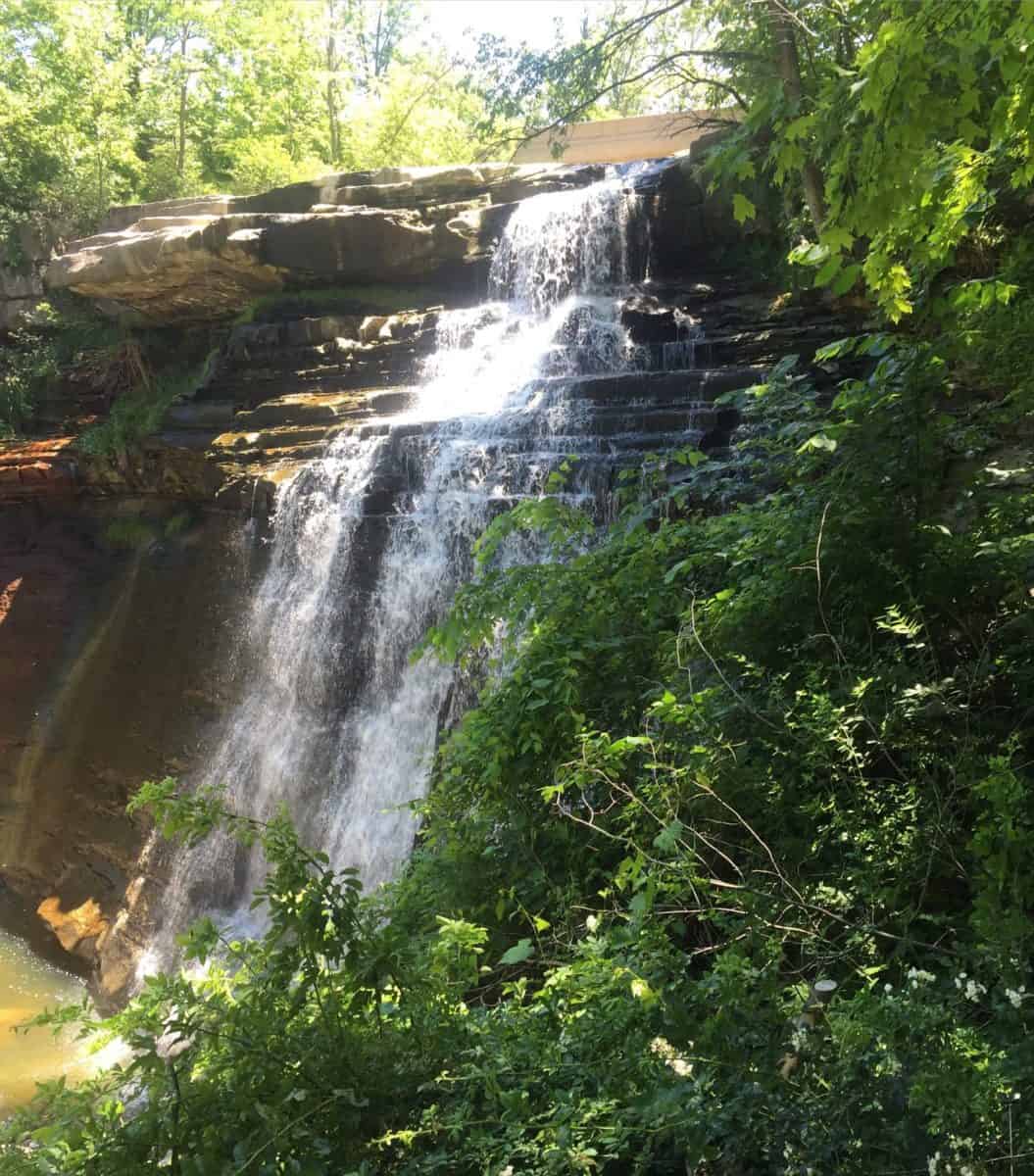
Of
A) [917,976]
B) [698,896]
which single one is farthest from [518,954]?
[917,976]

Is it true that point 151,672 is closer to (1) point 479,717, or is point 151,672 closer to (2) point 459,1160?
(1) point 479,717

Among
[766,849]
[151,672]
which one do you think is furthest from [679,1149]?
[151,672]

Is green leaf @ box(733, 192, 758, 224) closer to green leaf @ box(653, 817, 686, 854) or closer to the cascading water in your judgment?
green leaf @ box(653, 817, 686, 854)

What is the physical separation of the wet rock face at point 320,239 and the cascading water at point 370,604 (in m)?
3.29

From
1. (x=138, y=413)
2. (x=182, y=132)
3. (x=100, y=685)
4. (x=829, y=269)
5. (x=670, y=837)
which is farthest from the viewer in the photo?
(x=182, y=132)

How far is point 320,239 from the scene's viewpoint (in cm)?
1398

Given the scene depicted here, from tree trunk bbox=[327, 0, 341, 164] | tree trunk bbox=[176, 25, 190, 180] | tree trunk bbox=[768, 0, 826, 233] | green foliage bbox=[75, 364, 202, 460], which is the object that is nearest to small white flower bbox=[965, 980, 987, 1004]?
tree trunk bbox=[768, 0, 826, 233]

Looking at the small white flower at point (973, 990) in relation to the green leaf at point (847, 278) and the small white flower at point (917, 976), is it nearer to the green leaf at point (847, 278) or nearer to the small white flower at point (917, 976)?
the small white flower at point (917, 976)

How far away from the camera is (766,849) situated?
2.64 m

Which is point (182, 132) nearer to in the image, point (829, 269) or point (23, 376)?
point (23, 376)

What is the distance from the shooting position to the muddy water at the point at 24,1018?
724cm

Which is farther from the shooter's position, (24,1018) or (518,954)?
(24,1018)

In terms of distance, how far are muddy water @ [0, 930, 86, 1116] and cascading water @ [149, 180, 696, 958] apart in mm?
1137

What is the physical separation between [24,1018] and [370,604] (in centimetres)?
477
